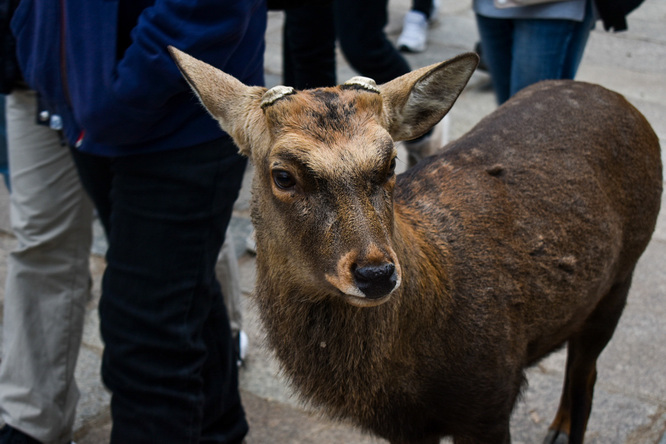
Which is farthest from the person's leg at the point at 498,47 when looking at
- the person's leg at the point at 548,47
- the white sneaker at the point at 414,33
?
the white sneaker at the point at 414,33

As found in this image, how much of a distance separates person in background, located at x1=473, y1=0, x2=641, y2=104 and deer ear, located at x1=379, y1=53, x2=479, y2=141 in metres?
1.49

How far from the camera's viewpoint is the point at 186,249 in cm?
279

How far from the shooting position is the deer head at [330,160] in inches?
92.0

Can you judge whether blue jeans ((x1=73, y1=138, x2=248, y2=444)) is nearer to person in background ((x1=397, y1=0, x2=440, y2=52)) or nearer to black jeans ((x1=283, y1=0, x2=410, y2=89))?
black jeans ((x1=283, y1=0, x2=410, y2=89))

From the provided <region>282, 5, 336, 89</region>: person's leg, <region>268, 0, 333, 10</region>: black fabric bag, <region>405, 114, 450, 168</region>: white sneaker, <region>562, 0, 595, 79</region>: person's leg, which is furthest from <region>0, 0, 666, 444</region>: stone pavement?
<region>562, 0, 595, 79</region>: person's leg

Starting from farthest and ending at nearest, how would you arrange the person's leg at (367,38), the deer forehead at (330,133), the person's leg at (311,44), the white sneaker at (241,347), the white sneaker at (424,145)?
the white sneaker at (424,145)
the person's leg at (367,38)
the person's leg at (311,44)
the white sneaker at (241,347)
the deer forehead at (330,133)

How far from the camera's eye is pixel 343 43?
223 inches

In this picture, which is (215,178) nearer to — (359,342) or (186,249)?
(186,249)

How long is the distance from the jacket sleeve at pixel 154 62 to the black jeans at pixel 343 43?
2765 millimetres

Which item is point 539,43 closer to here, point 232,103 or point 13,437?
point 232,103

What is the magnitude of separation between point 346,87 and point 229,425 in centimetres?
165

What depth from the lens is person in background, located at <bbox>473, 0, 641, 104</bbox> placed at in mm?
4008

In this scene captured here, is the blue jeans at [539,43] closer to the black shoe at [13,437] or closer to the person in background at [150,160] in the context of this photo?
the person in background at [150,160]

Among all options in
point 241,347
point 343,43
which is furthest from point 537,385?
point 343,43
